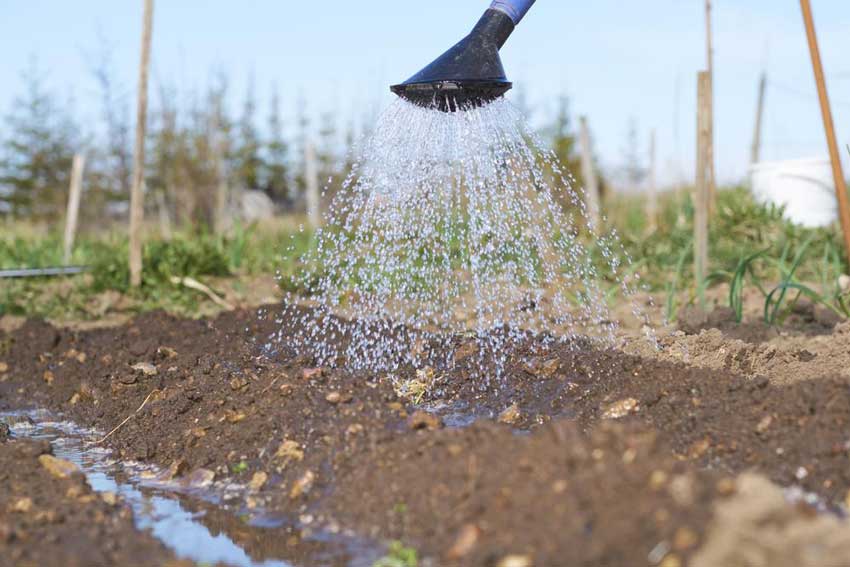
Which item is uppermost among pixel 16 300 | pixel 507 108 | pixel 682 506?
pixel 507 108

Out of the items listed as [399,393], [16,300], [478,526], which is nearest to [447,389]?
[399,393]

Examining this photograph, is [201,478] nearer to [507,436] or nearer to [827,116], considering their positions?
[507,436]

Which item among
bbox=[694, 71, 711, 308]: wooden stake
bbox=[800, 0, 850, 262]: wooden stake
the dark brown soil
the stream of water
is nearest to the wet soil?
the stream of water

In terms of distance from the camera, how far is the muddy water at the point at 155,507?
2561 millimetres

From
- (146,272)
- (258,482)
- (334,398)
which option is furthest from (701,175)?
(146,272)

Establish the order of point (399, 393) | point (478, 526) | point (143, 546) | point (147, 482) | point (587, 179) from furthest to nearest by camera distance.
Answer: point (587, 179) < point (399, 393) < point (147, 482) < point (143, 546) < point (478, 526)

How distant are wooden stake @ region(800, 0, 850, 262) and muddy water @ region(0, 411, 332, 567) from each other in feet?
10.5

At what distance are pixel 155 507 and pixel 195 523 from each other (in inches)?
8.4

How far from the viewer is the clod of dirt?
1.87m

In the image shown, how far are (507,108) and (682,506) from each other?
2.37 m

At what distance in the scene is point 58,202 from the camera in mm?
13664

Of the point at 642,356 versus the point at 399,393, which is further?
the point at 642,356

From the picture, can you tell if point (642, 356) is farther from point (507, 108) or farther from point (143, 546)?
point (143, 546)

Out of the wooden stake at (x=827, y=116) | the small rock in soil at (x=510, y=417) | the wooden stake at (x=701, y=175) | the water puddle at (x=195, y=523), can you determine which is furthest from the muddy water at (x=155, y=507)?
the wooden stake at (x=701, y=175)
